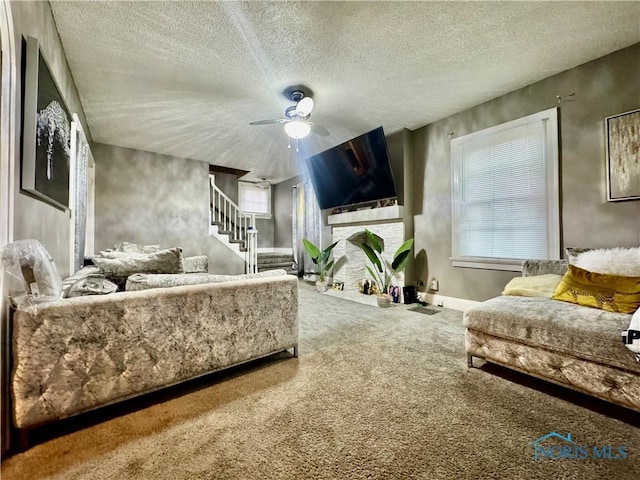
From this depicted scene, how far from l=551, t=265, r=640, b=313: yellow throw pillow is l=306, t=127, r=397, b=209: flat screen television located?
2375mm

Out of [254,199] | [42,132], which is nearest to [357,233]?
[42,132]

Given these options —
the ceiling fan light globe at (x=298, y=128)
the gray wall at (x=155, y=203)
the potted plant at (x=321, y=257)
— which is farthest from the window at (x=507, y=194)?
the gray wall at (x=155, y=203)

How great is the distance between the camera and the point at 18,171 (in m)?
1.33

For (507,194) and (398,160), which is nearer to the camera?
(507,194)

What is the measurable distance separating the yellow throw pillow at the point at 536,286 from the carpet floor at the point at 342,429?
69 centimetres

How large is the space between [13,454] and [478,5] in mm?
3640

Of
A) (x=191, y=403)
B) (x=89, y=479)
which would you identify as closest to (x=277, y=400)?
(x=191, y=403)

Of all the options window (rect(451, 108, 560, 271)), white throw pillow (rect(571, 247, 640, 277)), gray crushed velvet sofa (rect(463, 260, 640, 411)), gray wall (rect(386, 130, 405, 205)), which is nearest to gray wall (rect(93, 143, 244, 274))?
gray wall (rect(386, 130, 405, 205))

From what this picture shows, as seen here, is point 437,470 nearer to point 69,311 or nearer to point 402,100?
point 69,311

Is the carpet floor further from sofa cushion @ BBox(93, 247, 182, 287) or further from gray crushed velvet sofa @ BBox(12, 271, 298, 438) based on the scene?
sofa cushion @ BBox(93, 247, 182, 287)

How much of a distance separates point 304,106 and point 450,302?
3073 mm

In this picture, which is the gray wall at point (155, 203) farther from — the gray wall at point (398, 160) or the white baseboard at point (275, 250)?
the gray wall at point (398, 160)

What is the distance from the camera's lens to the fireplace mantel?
3988 millimetres

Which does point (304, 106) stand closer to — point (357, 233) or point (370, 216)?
point (370, 216)
